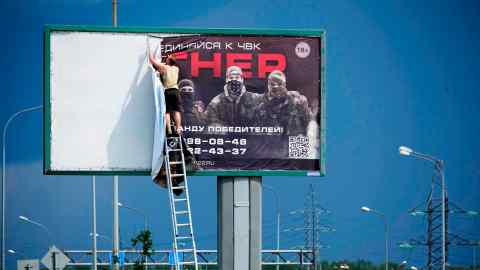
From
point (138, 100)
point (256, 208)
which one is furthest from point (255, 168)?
point (138, 100)

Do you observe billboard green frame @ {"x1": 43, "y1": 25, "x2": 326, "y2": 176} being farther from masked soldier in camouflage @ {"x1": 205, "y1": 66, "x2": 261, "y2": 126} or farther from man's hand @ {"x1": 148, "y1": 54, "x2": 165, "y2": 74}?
masked soldier in camouflage @ {"x1": 205, "y1": 66, "x2": 261, "y2": 126}

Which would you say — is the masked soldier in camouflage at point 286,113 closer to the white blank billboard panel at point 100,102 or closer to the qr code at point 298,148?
the qr code at point 298,148

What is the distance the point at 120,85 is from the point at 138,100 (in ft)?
1.72

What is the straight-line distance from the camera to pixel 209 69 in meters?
31.6

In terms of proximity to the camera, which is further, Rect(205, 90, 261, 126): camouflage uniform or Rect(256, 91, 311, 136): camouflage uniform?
Rect(256, 91, 311, 136): camouflage uniform

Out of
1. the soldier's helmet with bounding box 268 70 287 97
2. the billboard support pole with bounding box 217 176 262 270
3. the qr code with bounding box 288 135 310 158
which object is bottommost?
the billboard support pole with bounding box 217 176 262 270

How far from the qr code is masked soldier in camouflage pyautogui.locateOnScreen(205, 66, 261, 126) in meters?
1.12

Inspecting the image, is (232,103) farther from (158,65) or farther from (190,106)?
(158,65)

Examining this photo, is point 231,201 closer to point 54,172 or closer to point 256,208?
point 256,208

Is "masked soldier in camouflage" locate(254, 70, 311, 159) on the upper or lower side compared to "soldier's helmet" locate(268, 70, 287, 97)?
lower

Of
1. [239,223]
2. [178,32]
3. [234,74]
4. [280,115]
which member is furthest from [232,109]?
[239,223]

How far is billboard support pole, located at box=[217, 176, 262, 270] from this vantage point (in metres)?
31.5

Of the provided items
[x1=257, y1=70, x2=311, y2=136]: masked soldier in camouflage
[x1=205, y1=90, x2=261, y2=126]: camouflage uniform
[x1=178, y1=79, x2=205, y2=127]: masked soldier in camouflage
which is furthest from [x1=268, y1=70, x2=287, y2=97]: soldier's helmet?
[x1=178, y1=79, x2=205, y2=127]: masked soldier in camouflage

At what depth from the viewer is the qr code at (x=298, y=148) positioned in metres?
31.8
